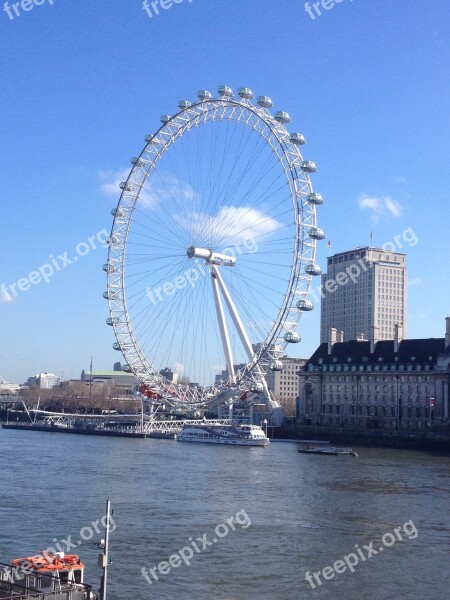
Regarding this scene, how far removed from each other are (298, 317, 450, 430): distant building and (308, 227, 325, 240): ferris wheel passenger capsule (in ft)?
74.4

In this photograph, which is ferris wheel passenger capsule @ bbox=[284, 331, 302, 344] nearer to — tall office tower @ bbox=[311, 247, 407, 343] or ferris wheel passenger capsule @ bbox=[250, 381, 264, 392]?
ferris wheel passenger capsule @ bbox=[250, 381, 264, 392]

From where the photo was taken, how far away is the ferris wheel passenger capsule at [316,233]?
50.0 metres

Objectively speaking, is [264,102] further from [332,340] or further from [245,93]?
[332,340]

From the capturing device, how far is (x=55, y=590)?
43.7 feet

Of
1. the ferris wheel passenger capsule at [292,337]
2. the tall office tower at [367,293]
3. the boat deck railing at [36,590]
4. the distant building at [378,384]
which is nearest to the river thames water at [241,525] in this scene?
the boat deck railing at [36,590]

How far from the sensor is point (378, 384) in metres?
75.2

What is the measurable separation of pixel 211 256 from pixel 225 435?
17.5 m

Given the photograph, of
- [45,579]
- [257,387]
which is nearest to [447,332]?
[257,387]

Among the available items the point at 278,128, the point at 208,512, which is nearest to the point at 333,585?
the point at 208,512

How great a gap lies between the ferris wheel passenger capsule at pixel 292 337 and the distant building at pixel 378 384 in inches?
755

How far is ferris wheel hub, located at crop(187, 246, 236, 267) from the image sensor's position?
174 ft

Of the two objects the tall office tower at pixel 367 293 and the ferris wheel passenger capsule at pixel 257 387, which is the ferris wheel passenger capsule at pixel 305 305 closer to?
the ferris wheel passenger capsule at pixel 257 387

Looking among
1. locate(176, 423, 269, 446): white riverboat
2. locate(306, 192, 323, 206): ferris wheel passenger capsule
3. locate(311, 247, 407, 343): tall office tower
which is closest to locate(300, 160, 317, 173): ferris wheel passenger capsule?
locate(306, 192, 323, 206): ferris wheel passenger capsule

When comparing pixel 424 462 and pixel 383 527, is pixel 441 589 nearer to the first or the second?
pixel 383 527
